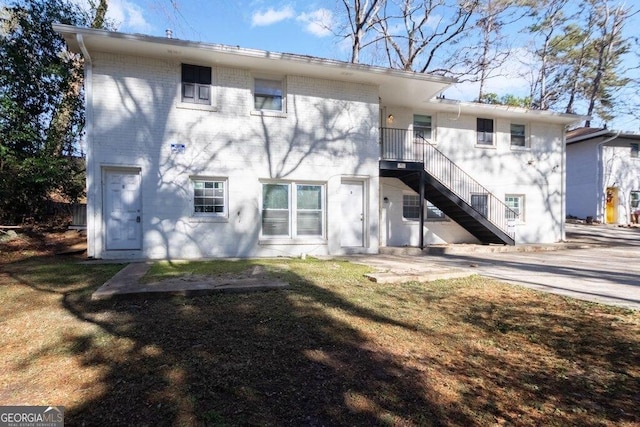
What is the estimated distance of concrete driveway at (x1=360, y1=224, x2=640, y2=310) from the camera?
5.80 metres

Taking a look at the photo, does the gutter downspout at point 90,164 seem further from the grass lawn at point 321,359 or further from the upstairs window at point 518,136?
the upstairs window at point 518,136

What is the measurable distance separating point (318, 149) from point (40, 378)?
8.67m

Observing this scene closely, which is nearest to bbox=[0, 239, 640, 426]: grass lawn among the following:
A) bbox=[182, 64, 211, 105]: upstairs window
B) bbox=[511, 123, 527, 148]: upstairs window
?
bbox=[182, 64, 211, 105]: upstairs window

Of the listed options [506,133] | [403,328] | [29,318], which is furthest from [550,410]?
[506,133]

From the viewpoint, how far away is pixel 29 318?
13.6ft

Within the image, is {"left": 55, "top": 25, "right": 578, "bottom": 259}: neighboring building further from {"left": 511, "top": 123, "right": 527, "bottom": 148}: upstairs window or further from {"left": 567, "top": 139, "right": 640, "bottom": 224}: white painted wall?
{"left": 567, "top": 139, "right": 640, "bottom": 224}: white painted wall

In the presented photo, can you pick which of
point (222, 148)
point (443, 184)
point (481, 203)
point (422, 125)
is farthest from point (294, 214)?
point (481, 203)

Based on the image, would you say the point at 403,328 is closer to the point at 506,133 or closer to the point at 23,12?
the point at 506,133

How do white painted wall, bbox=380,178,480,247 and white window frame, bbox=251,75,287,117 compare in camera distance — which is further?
white painted wall, bbox=380,178,480,247

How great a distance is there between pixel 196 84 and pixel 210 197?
3.17m

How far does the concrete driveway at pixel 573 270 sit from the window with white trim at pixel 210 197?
5796 mm

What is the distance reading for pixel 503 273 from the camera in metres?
7.62

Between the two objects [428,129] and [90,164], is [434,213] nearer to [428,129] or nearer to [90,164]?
[428,129]

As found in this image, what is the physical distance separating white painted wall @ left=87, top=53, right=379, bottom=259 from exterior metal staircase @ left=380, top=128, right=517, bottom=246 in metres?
1.58
